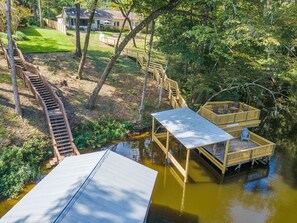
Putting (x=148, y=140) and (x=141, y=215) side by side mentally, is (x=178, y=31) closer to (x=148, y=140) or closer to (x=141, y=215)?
(x=148, y=140)

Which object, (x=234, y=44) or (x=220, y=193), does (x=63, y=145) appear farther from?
(x=234, y=44)

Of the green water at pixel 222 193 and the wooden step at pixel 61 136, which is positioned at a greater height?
the wooden step at pixel 61 136

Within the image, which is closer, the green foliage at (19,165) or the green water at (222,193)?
the green water at (222,193)

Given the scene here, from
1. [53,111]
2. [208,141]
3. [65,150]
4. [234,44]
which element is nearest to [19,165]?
[65,150]

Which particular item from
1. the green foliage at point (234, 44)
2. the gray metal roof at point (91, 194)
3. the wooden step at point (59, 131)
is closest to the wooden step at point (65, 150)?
the wooden step at point (59, 131)

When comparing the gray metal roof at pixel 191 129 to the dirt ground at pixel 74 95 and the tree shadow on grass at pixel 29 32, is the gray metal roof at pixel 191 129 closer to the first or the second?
the dirt ground at pixel 74 95

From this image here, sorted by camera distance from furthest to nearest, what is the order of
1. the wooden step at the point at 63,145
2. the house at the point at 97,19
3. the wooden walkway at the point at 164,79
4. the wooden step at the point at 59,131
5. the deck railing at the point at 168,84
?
the house at the point at 97,19 < the wooden walkway at the point at 164,79 < the deck railing at the point at 168,84 < the wooden step at the point at 59,131 < the wooden step at the point at 63,145

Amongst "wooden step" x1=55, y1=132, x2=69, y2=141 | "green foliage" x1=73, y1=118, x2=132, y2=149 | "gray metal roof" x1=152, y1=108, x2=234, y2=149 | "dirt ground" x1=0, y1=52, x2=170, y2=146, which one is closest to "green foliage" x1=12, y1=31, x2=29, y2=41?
"dirt ground" x1=0, y1=52, x2=170, y2=146
